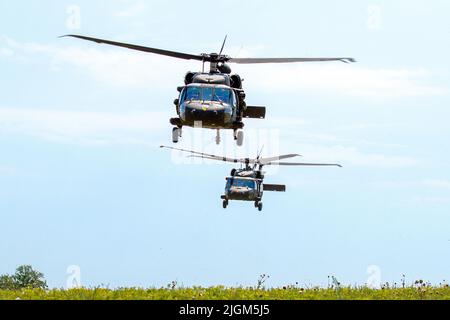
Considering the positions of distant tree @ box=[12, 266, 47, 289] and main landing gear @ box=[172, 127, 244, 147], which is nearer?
main landing gear @ box=[172, 127, 244, 147]

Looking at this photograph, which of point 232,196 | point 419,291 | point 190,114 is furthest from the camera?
point 232,196

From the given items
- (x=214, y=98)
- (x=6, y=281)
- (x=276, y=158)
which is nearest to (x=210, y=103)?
(x=214, y=98)

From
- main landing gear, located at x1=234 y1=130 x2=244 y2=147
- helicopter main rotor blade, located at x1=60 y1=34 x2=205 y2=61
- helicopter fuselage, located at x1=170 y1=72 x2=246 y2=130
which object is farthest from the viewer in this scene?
main landing gear, located at x1=234 y1=130 x2=244 y2=147

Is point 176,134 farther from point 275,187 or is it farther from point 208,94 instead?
point 275,187

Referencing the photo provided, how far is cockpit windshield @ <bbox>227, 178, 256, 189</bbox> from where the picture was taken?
1503 inches

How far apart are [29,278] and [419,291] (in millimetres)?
25269

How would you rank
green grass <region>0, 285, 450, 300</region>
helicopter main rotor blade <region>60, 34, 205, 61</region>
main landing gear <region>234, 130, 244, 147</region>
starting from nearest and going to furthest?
green grass <region>0, 285, 450, 300</region>, helicopter main rotor blade <region>60, 34, 205, 61</region>, main landing gear <region>234, 130, 244, 147</region>

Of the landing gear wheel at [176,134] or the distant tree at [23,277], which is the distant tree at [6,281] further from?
the landing gear wheel at [176,134]

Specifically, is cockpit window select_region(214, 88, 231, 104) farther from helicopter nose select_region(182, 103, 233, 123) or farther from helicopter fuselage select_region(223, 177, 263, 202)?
helicopter fuselage select_region(223, 177, 263, 202)

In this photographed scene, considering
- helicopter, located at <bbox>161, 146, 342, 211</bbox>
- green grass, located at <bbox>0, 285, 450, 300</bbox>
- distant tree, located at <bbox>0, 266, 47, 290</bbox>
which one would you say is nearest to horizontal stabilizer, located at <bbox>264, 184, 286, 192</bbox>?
→ helicopter, located at <bbox>161, 146, 342, 211</bbox>

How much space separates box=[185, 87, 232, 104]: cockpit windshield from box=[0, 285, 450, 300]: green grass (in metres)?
8.00
